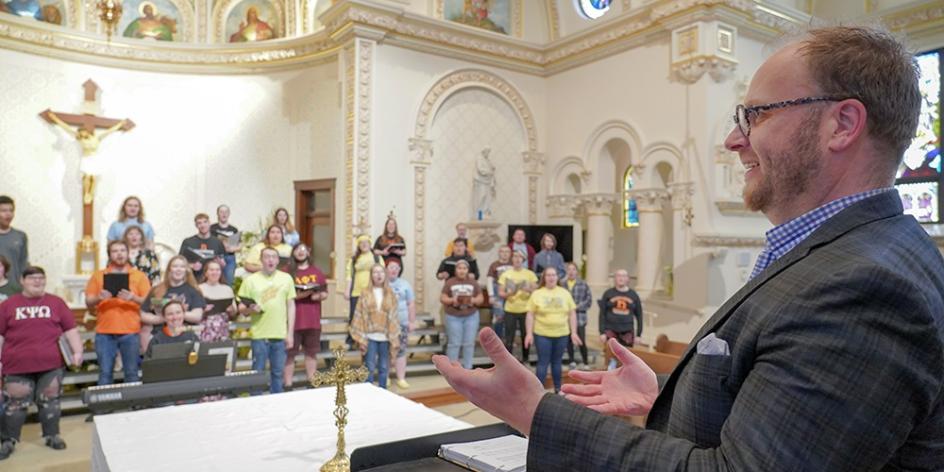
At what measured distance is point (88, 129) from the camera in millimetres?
11555

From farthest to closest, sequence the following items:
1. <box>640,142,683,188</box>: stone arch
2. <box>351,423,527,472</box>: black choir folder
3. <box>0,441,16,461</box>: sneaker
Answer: <box>640,142,683,188</box>: stone arch, <box>0,441,16,461</box>: sneaker, <box>351,423,527,472</box>: black choir folder

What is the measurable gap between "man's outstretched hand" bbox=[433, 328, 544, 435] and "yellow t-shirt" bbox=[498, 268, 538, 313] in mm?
7602

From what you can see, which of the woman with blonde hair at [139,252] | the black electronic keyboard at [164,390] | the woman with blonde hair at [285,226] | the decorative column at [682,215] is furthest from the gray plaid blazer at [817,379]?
the decorative column at [682,215]

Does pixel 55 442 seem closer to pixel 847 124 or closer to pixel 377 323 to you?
pixel 377 323

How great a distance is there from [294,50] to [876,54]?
1251 cm

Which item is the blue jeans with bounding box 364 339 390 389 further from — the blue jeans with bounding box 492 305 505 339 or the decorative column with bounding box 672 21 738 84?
the decorative column with bounding box 672 21 738 84

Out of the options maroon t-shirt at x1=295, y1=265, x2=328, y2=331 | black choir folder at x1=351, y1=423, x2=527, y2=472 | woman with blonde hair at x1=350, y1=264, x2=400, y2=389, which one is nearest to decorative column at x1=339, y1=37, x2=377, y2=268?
maroon t-shirt at x1=295, y1=265, x2=328, y2=331

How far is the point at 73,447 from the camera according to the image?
5473 millimetres

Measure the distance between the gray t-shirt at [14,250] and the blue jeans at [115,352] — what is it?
1.44 meters

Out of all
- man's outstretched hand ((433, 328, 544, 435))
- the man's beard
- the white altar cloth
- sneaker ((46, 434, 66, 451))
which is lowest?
sneaker ((46, 434, 66, 451))

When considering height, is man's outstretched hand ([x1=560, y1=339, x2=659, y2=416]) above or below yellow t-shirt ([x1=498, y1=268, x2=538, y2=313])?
above

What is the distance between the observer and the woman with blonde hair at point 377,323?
23.8 ft

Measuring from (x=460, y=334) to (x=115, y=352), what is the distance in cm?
396

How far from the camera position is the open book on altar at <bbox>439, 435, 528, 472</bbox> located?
5.77 feet
